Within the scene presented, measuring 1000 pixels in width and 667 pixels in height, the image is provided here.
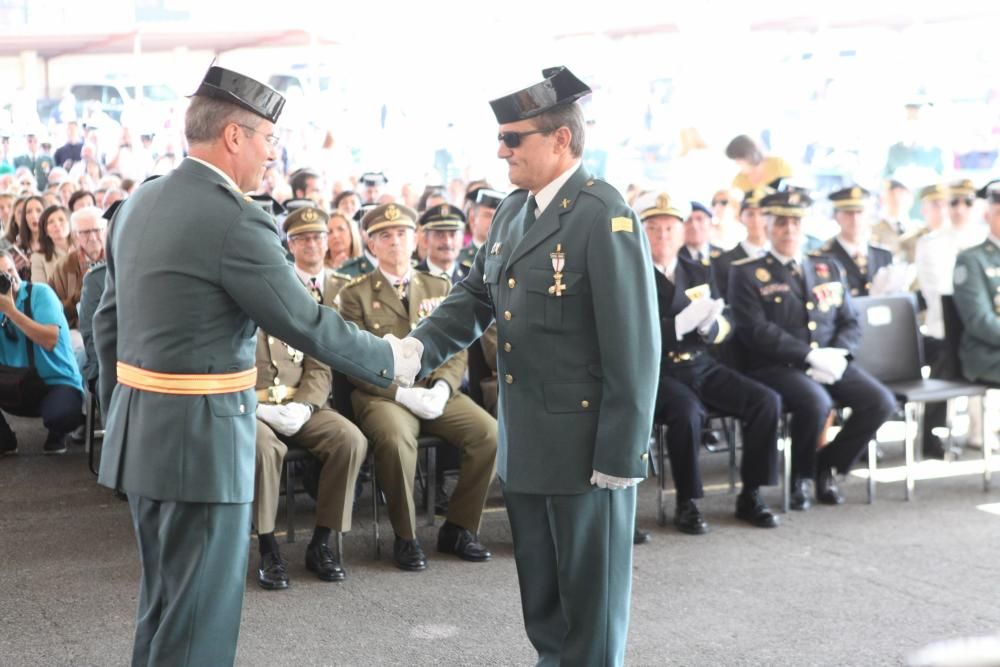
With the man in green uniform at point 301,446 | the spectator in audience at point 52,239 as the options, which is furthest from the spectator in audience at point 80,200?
the man in green uniform at point 301,446

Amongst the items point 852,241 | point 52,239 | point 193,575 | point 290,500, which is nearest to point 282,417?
point 290,500

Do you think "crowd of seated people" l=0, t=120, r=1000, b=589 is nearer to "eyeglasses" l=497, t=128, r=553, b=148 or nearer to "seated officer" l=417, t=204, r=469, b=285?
"seated officer" l=417, t=204, r=469, b=285

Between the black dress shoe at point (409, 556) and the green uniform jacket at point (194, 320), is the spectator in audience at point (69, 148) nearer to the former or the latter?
the black dress shoe at point (409, 556)

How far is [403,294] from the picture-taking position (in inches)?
194

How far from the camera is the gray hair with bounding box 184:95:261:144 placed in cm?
248

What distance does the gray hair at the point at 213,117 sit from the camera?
248 centimetres

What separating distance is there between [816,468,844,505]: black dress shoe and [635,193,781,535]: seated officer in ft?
1.48

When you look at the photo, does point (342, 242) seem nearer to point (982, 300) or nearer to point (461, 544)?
point (461, 544)

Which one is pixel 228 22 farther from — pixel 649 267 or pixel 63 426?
pixel 649 267

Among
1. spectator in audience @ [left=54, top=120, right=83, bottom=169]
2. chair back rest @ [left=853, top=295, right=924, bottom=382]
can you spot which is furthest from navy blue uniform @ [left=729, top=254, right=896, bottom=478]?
spectator in audience @ [left=54, top=120, right=83, bottom=169]

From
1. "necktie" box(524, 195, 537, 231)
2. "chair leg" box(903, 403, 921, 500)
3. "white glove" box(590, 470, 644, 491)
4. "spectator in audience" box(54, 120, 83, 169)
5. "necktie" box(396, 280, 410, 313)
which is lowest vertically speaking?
"chair leg" box(903, 403, 921, 500)

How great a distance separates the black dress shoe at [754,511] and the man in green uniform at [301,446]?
5.37 feet

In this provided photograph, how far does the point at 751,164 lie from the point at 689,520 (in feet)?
13.4

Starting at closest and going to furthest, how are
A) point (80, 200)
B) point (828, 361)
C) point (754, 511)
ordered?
1. point (754, 511)
2. point (828, 361)
3. point (80, 200)
